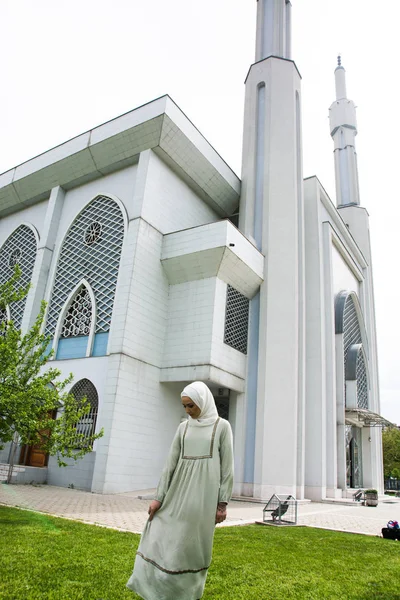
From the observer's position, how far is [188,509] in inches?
102

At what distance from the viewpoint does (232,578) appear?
137 inches

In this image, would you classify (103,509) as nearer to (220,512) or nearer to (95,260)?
(220,512)

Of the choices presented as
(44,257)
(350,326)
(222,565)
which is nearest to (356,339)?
(350,326)

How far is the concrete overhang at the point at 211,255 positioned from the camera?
12.1 m

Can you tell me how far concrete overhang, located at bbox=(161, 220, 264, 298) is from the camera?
12.1m

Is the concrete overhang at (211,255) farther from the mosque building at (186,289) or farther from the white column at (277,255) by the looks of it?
the white column at (277,255)

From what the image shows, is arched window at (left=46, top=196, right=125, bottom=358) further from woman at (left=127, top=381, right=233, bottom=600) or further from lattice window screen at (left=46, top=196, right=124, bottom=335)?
woman at (left=127, top=381, right=233, bottom=600)

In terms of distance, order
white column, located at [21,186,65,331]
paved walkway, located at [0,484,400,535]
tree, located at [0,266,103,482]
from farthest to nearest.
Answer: white column, located at [21,186,65,331], paved walkway, located at [0,484,400,535], tree, located at [0,266,103,482]

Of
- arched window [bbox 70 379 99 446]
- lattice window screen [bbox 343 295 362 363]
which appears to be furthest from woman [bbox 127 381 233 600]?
lattice window screen [bbox 343 295 362 363]

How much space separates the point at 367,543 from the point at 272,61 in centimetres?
1588

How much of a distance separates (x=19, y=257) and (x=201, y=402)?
15.0 metres

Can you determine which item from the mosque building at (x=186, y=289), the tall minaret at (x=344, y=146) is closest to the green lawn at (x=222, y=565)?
the mosque building at (x=186, y=289)

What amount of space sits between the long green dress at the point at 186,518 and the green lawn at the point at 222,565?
48 cm

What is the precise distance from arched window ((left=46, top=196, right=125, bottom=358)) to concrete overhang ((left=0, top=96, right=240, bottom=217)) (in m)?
1.35
